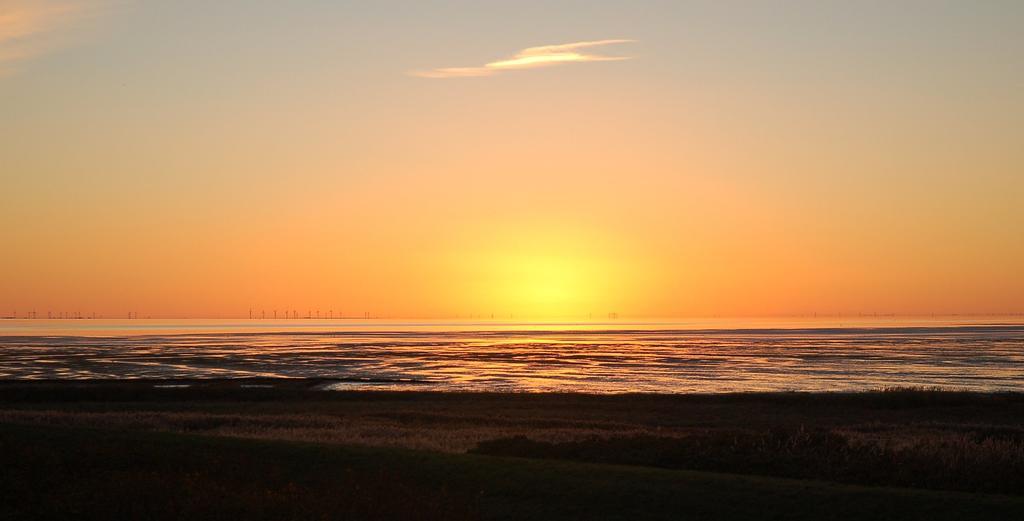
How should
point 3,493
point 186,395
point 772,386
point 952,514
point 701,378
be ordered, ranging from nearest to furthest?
1. point 952,514
2. point 3,493
3. point 186,395
4. point 772,386
5. point 701,378

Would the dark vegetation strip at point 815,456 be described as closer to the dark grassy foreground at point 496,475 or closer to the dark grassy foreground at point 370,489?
the dark grassy foreground at point 496,475

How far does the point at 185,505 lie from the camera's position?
16.5m

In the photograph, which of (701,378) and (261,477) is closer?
(261,477)

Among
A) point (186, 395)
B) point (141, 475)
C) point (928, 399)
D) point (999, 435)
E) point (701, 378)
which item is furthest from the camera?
point (701, 378)

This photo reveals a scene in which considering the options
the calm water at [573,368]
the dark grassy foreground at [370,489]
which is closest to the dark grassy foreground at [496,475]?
the dark grassy foreground at [370,489]

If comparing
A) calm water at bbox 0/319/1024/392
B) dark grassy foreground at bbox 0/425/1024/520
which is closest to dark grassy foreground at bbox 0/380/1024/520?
dark grassy foreground at bbox 0/425/1024/520

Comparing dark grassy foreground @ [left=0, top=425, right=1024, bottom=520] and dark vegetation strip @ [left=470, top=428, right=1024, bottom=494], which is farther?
dark vegetation strip @ [left=470, top=428, right=1024, bottom=494]

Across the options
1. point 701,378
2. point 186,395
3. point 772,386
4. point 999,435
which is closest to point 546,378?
point 701,378

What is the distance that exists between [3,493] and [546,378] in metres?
52.8

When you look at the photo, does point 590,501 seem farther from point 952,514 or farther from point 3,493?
point 3,493

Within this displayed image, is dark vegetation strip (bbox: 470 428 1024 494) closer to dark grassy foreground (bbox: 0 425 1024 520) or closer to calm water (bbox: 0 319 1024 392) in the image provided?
dark grassy foreground (bbox: 0 425 1024 520)

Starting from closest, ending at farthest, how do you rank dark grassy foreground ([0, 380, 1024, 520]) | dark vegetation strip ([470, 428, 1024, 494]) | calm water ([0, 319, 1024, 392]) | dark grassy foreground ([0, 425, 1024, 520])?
dark grassy foreground ([0, 425, 1024, 520]), dark grassy foreground ([0, 380, 1024, 520]), dark vegetation strip ([470, 428, 1024, 494]), calm water ([0, 319, 1024, 392])

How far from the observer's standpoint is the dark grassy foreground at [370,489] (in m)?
16.5

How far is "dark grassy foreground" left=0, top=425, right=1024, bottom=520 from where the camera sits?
54.0 ft
